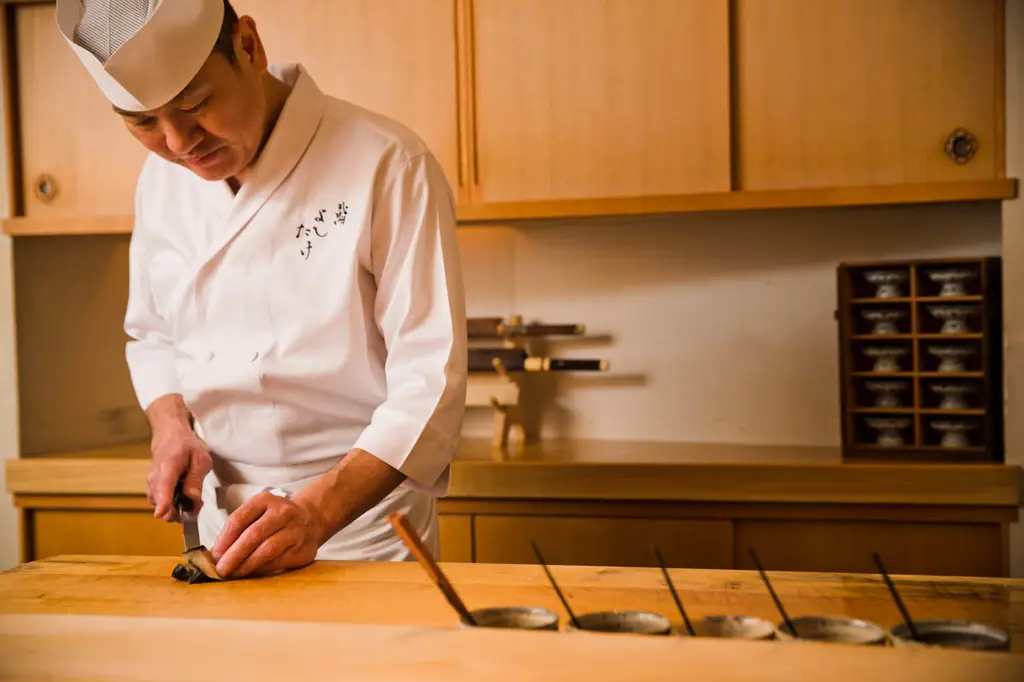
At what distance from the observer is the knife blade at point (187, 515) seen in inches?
55.2

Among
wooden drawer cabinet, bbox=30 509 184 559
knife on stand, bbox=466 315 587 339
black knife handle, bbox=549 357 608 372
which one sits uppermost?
knife on stand, bbox=466 315 587 339

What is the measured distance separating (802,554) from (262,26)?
184 centimetres

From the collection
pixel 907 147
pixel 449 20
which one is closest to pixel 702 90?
pixel 907 147

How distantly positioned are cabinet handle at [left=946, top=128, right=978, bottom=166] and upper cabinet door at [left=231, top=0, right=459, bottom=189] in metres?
1.13

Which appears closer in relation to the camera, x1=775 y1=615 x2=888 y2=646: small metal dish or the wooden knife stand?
x1=775 y1=615 x2=888 y2=646: small metal dish

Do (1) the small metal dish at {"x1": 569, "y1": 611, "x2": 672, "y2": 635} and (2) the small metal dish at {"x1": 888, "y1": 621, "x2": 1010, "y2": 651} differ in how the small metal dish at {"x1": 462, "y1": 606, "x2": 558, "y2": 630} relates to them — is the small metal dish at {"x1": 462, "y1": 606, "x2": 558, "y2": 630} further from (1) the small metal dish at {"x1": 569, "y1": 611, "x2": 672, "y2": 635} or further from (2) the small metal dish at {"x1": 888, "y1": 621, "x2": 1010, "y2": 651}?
(2) the small metal dish at {"x1": 888, "y1": 621, "x2": 1010, "y2": 651}

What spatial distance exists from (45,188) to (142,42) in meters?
1.61

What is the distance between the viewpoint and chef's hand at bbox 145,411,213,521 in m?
1.38

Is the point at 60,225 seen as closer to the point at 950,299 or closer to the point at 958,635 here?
the point at 950,299

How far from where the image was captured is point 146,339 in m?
1.71

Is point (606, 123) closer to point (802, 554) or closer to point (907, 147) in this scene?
point (907, 147)

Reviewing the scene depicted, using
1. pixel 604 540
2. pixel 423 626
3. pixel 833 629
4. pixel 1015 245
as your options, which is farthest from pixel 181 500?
pixel 1015 245

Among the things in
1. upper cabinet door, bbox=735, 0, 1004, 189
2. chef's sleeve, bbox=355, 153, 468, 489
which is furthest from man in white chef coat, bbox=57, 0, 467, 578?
upper cabinet door, bbox=735, 0, 1004, 189

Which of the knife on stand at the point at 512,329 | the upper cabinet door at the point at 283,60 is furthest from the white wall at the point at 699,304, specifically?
the upper cabinet door at the point at 283,60
